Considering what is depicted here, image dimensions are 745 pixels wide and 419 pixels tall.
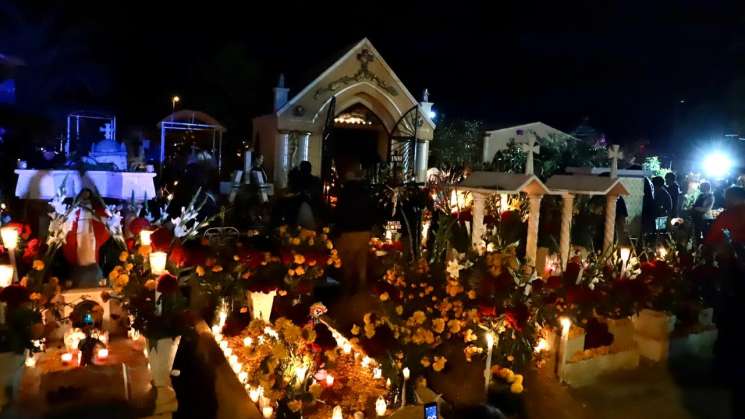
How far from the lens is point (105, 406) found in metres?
3.90

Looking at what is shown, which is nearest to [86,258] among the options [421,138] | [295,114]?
[295,114]

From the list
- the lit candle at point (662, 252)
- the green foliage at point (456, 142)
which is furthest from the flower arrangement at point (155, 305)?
the green foliage at point (456, 142)

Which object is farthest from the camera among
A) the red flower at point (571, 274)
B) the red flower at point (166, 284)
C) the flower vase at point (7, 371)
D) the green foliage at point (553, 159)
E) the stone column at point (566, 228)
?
the green foliage at point (553, 159)

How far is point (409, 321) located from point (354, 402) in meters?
0.76

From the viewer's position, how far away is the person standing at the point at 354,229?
704 centimetres

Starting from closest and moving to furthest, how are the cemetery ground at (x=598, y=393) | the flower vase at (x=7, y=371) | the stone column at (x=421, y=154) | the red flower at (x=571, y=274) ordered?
the flower vase at (x=7, y=371), the cemetery ground at (x=598, y=393), the red flower at (x=571, y=274), the stone column at (x=421, y=154)

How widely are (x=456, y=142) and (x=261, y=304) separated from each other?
18.0 metres

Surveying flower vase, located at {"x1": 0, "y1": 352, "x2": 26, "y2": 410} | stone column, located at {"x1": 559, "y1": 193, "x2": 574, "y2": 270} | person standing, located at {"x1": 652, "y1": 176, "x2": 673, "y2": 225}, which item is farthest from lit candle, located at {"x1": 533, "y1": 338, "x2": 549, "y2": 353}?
person standing, located at {"x1": 652, "y1": 176, "x2": 673, "y2": 225}

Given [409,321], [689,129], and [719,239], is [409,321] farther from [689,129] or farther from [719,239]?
[689,129]

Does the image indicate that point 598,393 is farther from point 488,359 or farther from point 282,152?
point 282,152

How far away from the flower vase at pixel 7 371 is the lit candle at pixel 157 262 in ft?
3.48

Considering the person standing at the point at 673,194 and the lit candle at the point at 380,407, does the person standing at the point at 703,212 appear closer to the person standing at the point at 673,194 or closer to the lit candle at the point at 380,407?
the person standing at the point at 673,194

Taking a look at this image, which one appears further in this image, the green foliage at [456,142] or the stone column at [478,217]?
the green foliage at [456,142]

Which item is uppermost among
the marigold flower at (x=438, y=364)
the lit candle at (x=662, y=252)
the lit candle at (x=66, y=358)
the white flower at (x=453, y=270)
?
the lit candle at (x=662, y=252)
